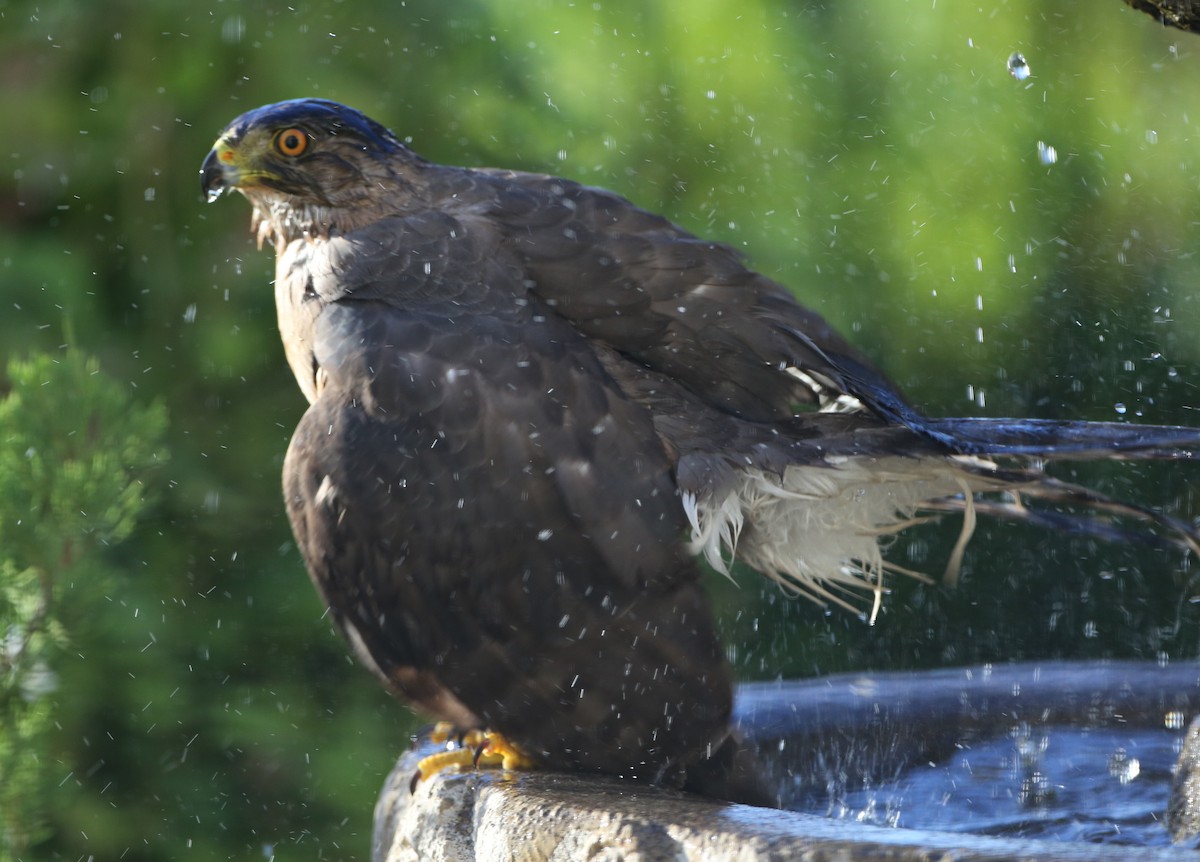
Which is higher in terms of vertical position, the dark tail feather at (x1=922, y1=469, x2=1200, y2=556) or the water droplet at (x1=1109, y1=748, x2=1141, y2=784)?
the dark tail feather at (x1=922, y1=469, x2=1200, y2=556)

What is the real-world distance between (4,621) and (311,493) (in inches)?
38.6

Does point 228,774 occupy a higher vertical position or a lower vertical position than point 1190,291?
lower

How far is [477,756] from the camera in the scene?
2273 mm

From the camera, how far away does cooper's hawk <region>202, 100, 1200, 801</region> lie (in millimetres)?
2182

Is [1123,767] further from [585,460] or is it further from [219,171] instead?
[219,171]

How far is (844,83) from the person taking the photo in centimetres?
409

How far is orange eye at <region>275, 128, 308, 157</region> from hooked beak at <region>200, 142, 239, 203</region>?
0.09 metres

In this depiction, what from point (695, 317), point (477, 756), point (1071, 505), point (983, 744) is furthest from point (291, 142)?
point (983, 744)

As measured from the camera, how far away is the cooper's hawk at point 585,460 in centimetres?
218

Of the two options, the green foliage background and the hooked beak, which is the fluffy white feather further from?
the green foliage background

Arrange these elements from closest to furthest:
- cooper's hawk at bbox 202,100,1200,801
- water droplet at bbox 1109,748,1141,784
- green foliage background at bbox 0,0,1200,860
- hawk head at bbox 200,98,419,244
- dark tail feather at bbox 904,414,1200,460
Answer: dark tail feather at bbox 904,414,1200,460, cooper's hawk at bbox 202,100,1200,801, water droplet at bbox 1109,748,1141,784, hawk head at bbox 200,98,419,244, green foliage background at bbox 0,0,1200,860

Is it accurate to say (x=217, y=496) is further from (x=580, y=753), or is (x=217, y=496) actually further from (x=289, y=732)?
(x=580, y=753)

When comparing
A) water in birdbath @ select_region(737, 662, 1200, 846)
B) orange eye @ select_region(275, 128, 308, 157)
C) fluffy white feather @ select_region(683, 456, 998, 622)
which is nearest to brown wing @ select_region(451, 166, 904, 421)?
fluffy white feather @ select_region(683, 456, 998, 622)

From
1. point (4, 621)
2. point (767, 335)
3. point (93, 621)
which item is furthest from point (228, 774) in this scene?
point (767, 335)
